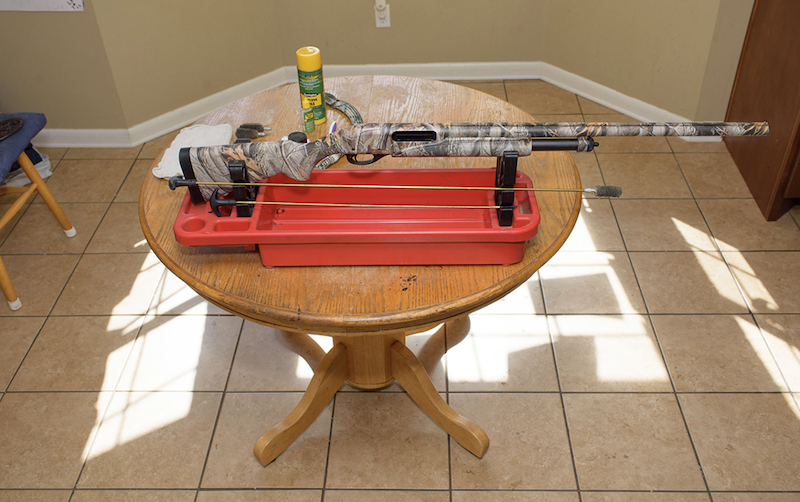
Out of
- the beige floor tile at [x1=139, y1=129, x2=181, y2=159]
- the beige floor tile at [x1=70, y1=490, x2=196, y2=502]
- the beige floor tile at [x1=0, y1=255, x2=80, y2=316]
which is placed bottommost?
the beige floor tile at [x1=70, y1=490, x2=196, y2=502]

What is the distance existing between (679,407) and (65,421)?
1882 mm

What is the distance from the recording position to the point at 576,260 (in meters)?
2.38

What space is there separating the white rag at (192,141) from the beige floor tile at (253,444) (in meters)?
0.78

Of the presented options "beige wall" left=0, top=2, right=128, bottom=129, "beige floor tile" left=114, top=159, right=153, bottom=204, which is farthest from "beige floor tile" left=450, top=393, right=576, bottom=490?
"beige wall" left=0, top=2, right=128, bottom=129

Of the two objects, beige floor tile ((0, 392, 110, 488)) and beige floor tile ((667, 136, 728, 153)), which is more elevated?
beige floor tile ((667, 136, 728, 153))

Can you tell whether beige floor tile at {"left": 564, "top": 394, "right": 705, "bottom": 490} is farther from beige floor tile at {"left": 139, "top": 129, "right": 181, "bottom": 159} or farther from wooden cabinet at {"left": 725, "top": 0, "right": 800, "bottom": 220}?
beige floor tile at {"left": 139, "top": 129, "right": 181, "bottom": 159}

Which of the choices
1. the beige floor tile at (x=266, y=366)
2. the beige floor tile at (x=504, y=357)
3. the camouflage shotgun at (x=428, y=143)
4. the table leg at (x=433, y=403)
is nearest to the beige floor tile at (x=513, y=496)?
the table leg at (x=433, y=403)

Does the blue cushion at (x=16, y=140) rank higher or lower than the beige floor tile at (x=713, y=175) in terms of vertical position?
higher

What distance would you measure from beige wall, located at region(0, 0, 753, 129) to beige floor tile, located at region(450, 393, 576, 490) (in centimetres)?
186

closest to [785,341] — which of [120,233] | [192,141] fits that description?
[192,141]

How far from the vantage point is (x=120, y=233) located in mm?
2549

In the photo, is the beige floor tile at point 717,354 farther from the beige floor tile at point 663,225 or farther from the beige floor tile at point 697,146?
the beige floor tile at point 697,146

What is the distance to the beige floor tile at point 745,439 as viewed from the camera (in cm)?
168

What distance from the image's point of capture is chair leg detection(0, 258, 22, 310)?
7.09 feet
